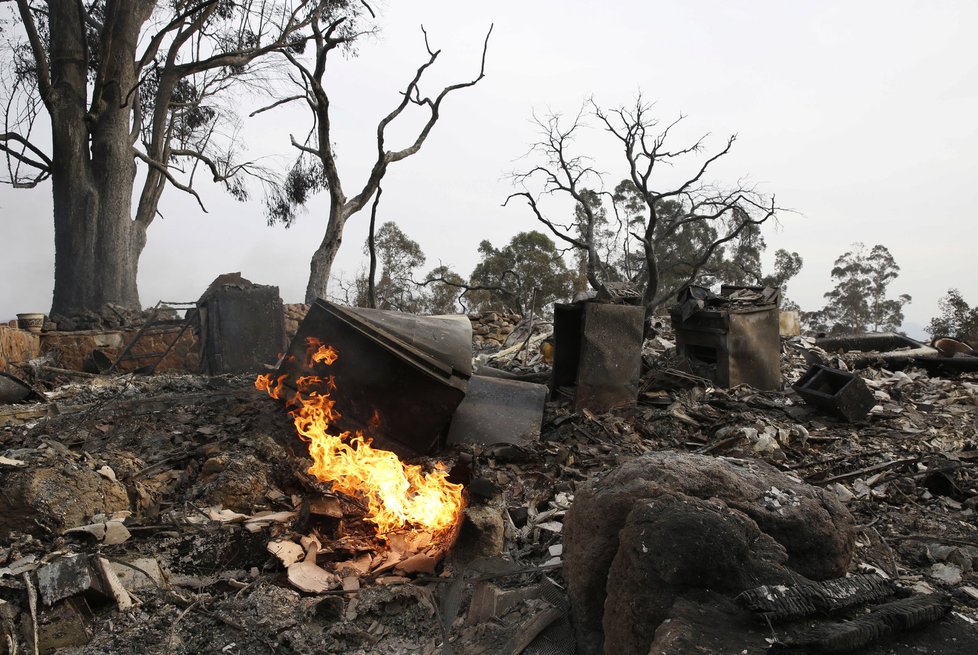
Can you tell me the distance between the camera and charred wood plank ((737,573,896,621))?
2.11m

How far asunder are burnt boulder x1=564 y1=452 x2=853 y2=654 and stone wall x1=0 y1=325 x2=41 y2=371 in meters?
11.3

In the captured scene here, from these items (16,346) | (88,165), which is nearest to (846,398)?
(16,346)

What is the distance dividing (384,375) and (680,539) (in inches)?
143

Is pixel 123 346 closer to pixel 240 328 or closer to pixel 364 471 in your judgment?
pixel 240 328

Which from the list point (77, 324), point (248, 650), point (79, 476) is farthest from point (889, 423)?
point (77, 324)

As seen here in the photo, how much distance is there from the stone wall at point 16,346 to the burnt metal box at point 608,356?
383 inches

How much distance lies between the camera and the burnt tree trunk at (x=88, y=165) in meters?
14.9

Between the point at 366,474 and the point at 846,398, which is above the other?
the point at 846,398

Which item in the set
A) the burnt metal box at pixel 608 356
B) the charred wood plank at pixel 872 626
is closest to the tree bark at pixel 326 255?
the burnt metal box at pixel 608 356

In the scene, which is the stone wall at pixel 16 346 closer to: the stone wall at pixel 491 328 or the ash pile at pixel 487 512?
the ash pile at pixel 487 512

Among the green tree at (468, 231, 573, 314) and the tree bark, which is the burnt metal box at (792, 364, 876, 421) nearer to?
the tree bark

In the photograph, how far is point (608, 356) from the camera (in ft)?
25.1

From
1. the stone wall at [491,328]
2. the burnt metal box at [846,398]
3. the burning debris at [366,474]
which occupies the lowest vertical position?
the burning debris at [366,474]

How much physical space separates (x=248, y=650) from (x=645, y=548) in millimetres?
2194
